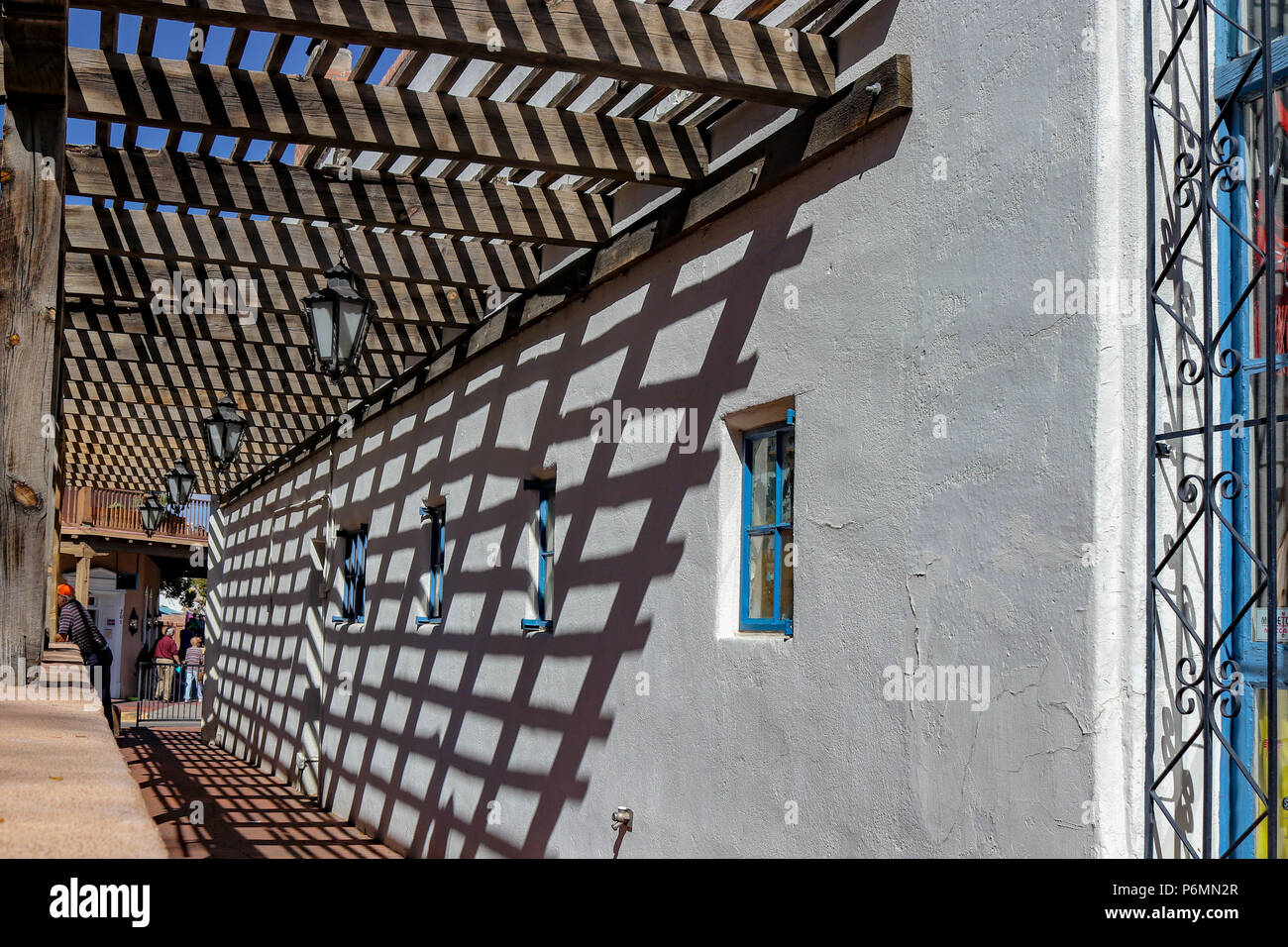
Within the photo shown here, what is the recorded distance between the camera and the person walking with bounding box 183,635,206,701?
26.9 m

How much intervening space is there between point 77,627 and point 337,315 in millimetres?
5377

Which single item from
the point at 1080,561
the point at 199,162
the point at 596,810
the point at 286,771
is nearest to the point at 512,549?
the point at 596,810

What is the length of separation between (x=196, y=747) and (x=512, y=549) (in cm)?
1280

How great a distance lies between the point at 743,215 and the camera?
532 centimetres

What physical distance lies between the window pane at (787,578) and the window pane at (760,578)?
98 mm

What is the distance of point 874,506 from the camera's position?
4324 mm

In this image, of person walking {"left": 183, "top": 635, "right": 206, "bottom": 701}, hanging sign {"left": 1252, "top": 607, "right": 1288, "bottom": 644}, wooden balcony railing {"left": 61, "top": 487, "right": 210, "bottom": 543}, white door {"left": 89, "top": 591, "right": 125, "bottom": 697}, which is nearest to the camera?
hanging sign {"left": 1252, "top": 607, "right": 1288, "bottom": 644}

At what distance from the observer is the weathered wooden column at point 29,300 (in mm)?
A: 3771

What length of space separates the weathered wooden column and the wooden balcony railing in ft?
89.4

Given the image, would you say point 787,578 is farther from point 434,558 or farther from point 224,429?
point 224,429

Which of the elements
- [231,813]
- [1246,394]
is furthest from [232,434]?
[1246,394]

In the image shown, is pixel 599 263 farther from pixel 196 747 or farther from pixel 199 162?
pixel 196 747
